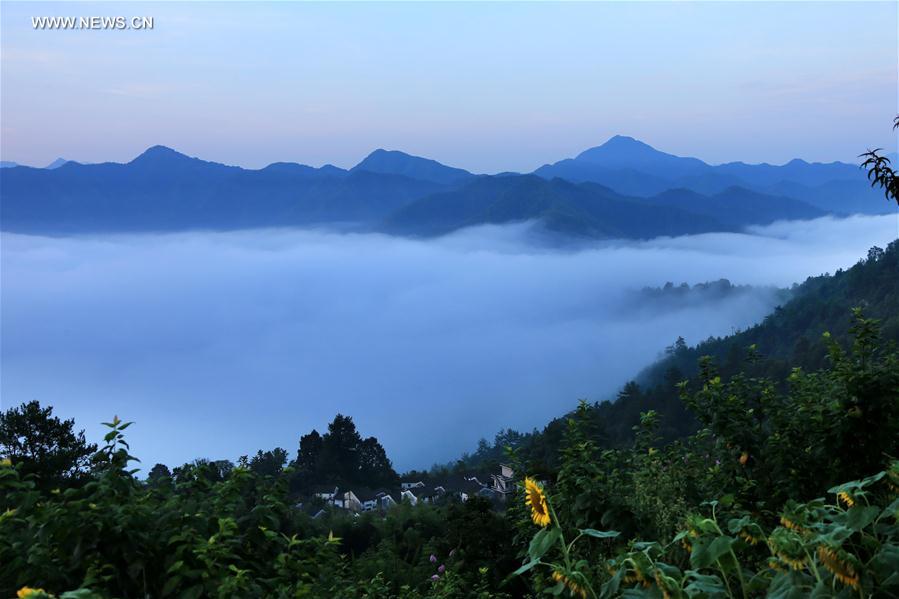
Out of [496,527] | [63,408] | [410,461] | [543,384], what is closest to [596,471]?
[496,527]

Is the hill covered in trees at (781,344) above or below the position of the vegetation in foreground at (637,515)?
below

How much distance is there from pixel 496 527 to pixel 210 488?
7.52 meters

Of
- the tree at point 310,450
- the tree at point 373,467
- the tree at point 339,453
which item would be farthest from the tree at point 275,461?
the tree at point 373,467

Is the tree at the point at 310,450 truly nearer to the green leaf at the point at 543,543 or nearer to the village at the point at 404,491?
the village at the point at 404,491

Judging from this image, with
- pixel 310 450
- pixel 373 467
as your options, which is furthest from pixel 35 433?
pixel 373 467

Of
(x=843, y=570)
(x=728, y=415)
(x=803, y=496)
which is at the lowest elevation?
(x=803, y=496)

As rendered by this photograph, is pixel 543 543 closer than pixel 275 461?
Yes

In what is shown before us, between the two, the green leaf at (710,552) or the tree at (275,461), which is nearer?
the green leaf at (710,552)

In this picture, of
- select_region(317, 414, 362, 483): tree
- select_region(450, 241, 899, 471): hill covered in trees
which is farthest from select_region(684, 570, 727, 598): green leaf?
select_region(317, 414, 362, 483): tree

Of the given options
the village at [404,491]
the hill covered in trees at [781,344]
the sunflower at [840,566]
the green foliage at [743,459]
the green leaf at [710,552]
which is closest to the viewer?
the sunflower at [840,566]

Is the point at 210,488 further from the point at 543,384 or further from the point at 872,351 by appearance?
the point at 543,384

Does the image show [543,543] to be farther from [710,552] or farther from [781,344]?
[781,344]

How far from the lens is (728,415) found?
190 inches

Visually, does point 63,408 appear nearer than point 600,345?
No
